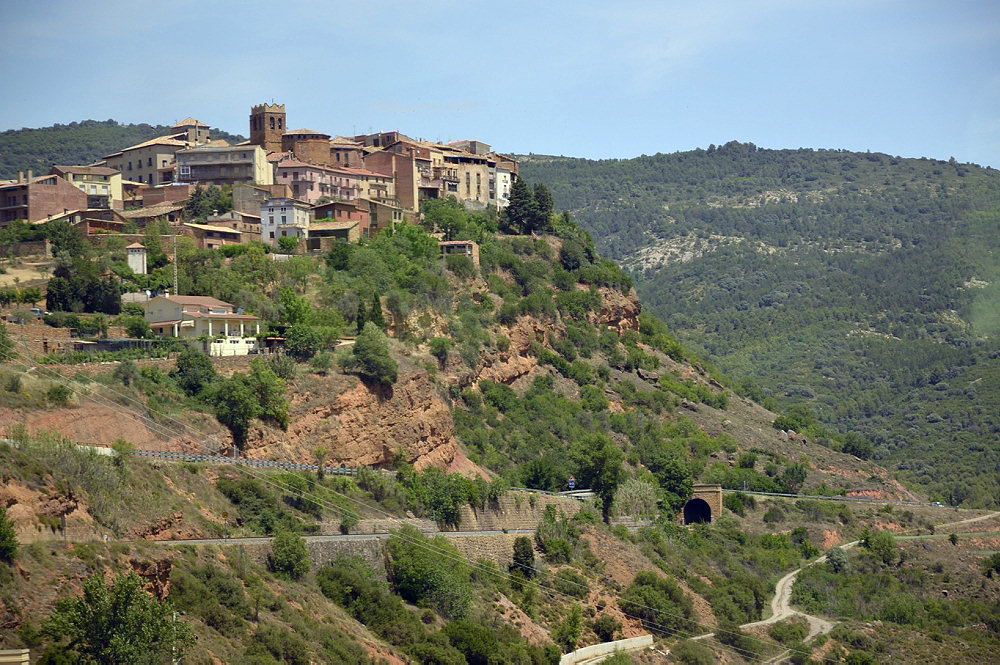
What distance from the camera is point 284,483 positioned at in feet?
197

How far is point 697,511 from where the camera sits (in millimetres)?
91375

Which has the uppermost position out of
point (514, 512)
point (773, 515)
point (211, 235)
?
point (211, 235)

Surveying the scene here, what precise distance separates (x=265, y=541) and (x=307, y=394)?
15.2 meters

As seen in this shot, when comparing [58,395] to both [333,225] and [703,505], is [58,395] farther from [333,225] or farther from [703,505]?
[703,505]

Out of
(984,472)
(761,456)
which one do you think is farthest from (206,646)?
(984,472)

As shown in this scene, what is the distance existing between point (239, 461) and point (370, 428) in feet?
37.5

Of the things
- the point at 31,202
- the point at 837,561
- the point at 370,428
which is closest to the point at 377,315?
the point at 370,428

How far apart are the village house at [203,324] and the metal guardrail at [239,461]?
24.6 feet

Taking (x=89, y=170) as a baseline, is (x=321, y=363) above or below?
below

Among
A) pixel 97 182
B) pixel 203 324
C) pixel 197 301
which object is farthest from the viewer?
pixel 97 182

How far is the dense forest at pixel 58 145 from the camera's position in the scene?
17412cm

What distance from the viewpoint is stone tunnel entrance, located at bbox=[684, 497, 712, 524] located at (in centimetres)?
9081

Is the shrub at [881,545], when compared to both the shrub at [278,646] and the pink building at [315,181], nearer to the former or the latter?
the pink building at [315,181]

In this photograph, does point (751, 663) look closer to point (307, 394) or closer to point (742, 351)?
point (307, 394)
